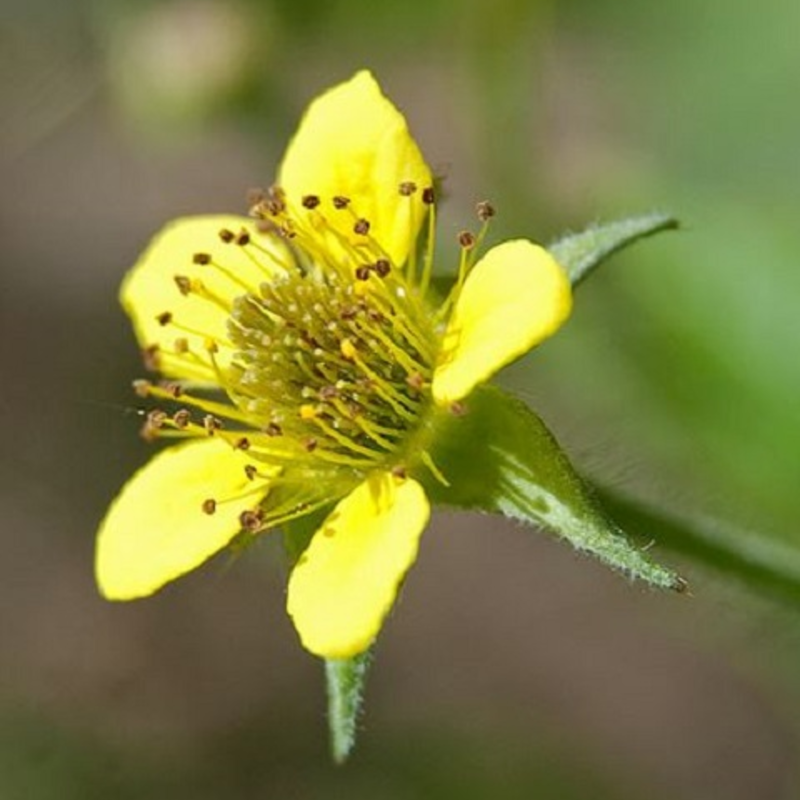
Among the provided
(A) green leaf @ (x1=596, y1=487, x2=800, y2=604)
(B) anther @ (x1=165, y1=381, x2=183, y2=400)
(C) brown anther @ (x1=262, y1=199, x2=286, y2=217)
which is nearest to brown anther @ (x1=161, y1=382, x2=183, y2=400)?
(B) anther @ (x1=165, y1=381, x2=183, y2=400)

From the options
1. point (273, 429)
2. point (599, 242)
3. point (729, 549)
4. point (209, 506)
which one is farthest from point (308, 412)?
point (729, 549)

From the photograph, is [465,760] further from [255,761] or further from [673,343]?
[673,343]

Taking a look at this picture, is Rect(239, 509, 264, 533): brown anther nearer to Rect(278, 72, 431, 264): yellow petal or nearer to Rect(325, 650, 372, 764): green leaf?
Rect(325, 650, 372, 764): green leaf

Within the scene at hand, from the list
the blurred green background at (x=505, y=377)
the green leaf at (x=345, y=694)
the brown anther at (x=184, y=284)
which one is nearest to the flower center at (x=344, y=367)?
the brown anther at (x=184, y=284)

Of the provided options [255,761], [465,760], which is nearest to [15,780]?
[255,761]

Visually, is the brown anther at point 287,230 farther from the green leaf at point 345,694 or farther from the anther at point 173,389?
the green leaf at point 345,694
